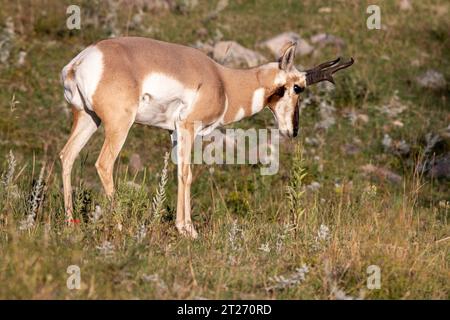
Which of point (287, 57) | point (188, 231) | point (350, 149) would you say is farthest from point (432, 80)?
point (188, 231)

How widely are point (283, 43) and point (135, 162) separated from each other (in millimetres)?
5041

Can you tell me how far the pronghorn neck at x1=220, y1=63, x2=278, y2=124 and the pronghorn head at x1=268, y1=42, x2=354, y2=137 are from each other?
0.30ft

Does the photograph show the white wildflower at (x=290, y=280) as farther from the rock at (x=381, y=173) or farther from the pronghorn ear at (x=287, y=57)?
the rock at (x=381, y=173)

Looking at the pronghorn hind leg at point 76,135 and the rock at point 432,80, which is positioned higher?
the rock at point 432,80

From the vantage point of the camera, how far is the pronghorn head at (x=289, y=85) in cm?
914

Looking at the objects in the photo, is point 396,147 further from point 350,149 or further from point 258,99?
point 258,99

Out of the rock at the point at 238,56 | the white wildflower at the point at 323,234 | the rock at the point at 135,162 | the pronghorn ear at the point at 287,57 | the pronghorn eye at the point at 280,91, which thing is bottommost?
the white wildflower at the point at 323,234

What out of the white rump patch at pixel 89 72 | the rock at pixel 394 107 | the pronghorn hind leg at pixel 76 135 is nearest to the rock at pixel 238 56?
the rock at pixel 394 107

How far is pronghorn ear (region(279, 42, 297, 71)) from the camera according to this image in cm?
887

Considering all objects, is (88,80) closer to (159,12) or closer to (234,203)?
(234,203)

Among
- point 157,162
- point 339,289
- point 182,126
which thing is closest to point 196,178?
point 157,162

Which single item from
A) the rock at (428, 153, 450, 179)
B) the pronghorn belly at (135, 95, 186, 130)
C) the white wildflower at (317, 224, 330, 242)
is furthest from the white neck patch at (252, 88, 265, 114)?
the rock at (428, 153, 450, 179)

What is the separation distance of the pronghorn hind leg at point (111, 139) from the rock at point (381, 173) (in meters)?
4.97
